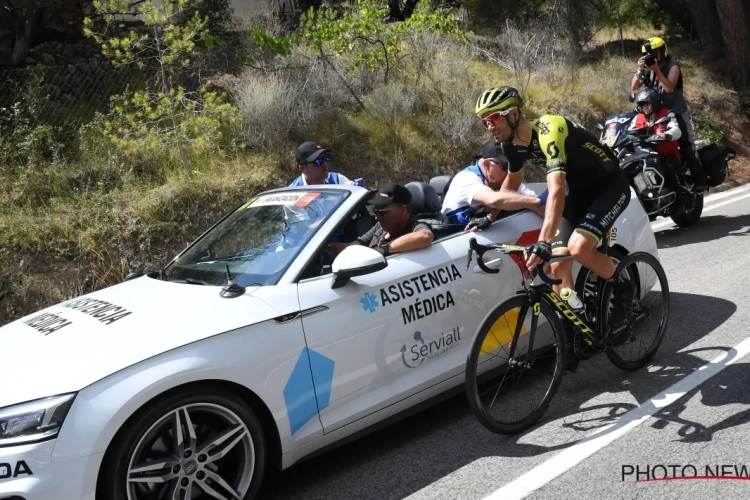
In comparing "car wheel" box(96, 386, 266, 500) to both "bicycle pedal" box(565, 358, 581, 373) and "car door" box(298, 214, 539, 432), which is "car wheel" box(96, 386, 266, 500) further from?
"bicycle pedal" box(565, 358, 581, 373)

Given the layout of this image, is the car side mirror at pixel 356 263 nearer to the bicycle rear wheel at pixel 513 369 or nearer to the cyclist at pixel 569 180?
the bicycle rear wheel at pixel 513 369

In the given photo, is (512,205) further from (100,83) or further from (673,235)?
(100,83)

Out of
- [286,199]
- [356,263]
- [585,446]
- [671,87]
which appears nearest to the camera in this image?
[356,263]

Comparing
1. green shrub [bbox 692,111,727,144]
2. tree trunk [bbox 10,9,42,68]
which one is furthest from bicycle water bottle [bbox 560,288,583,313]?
green shrub [bbox 692,111,727,144]

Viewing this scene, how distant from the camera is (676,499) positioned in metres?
3.37

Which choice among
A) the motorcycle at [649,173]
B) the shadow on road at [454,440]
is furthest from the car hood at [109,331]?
the motorcycle at [649,173]

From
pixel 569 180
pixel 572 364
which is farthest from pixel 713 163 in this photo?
pixel 572 364

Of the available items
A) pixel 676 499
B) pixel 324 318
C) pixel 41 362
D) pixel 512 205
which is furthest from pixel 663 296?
pixel 41 362

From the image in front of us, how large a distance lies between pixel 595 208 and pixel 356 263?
1.81 metres

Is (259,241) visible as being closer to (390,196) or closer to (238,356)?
(390,196)

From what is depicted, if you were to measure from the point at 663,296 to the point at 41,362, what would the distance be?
13.5 feet

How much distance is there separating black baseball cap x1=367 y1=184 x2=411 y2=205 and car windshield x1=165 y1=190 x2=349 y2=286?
29cm

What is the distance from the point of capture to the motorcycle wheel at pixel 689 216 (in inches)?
369

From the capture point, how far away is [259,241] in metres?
4.36
